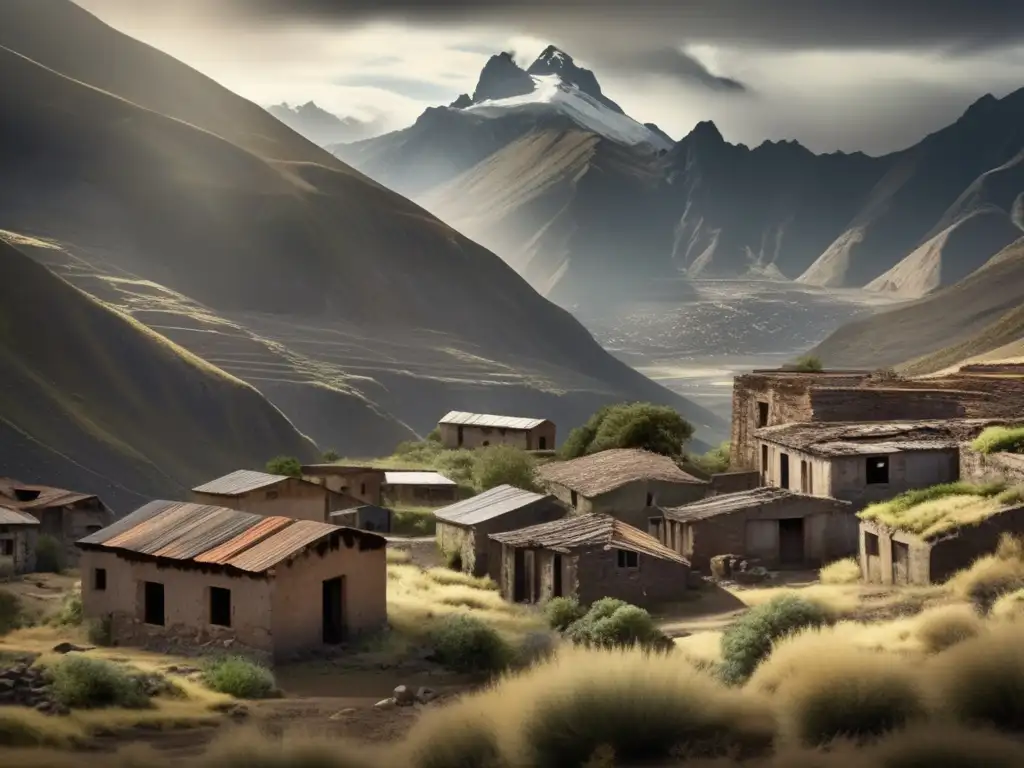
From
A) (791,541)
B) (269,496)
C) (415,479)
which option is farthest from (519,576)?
(415,479)

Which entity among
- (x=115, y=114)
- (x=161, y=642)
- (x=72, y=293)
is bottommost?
(x=161, y=642)

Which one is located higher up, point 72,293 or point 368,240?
point 368,240

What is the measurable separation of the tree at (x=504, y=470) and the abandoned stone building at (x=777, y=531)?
49.2 feet

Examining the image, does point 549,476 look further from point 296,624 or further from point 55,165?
point 55,165

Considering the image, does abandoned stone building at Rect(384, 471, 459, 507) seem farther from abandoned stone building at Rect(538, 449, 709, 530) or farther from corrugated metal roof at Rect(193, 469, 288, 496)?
abandoned stone building at Rect(538, 449, 709, 530)

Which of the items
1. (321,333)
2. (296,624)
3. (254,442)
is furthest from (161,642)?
(321,333)

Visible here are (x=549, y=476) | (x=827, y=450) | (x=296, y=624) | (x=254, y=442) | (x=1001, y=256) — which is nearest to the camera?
(x=296, y=624)

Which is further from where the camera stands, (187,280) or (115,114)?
(115,114)

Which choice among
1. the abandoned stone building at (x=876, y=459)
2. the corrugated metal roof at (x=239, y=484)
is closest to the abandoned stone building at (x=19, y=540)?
the corrugated metal roof at (x=239, y=484)

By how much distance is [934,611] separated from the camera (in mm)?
22281

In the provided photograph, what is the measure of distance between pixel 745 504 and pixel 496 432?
30897 mm

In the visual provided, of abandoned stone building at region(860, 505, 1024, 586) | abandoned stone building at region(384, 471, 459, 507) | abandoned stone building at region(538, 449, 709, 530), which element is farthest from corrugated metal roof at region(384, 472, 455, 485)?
abandoned stone building at region(860, 505, 1024, 586)

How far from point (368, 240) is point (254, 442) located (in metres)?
65.0

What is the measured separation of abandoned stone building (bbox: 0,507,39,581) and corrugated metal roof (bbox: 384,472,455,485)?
47.8 ft
